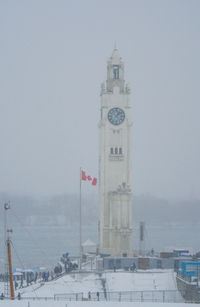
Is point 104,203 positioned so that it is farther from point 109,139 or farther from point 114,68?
point 114,68

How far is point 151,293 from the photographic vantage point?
2162 inches

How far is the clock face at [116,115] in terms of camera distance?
85.3 m

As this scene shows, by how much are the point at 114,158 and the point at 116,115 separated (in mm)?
5692

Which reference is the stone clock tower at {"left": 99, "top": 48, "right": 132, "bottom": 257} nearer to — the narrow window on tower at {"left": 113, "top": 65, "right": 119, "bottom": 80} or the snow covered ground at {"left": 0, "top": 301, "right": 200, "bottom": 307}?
the narrow window on tower at {"left": 113, "top": 65, "right": 119, "bottom": 80}

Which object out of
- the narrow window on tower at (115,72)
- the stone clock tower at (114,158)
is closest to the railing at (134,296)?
the stone clock tower at (114,158)

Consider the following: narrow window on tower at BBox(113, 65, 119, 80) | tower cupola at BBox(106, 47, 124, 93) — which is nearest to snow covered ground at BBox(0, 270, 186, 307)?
tower cupola at BBox(106, 47, 124, 93)

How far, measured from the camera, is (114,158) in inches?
3346

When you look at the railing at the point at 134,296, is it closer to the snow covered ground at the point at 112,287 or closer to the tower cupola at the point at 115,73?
the snow covered ground at the point at 112,287

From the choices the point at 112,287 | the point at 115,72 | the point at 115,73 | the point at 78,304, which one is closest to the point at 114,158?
the point at 115,73

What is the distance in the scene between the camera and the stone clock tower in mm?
83438

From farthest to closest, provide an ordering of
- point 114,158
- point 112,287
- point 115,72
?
point 115,72 < point 114,158 < point 112,287

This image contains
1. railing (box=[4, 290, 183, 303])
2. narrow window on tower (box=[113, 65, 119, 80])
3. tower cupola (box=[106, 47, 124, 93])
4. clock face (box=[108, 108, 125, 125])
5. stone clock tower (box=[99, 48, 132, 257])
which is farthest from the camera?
narrow window on tower (box=[113, 65, 119, 80])

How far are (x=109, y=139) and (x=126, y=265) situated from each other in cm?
2028

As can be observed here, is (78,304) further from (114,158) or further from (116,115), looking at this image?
(116,115)
